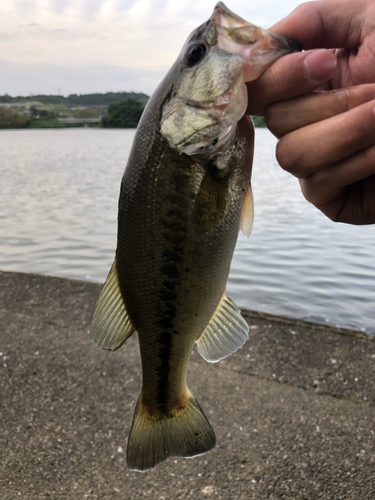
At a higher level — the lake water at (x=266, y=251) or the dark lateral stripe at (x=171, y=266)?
the dark lateral stripe at (x=171, y=266)

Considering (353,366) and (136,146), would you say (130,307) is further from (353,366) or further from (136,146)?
(353,366)

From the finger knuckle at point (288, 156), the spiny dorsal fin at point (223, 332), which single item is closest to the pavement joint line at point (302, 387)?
the spiny dorsal fin at point (223, 332)

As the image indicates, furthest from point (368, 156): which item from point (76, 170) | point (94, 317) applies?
point (76, 170)

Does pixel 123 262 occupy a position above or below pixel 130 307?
above

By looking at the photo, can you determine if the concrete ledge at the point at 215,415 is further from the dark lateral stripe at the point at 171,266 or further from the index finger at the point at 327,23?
the index finger at the point at 327,23

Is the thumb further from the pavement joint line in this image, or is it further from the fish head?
the pavement joint line

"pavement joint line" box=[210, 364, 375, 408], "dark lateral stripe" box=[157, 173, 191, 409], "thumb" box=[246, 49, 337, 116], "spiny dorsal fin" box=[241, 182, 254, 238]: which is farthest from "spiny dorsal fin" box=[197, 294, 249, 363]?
"pavement joint line" box=[210, 364, 375, 408]
